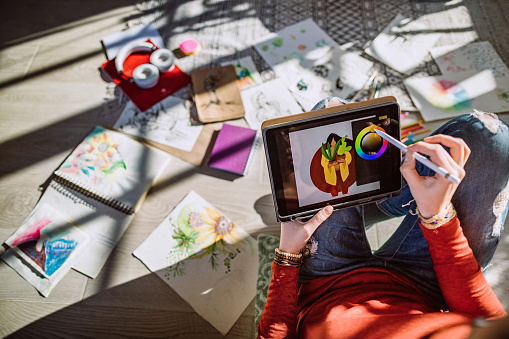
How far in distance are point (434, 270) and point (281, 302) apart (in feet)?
1.10

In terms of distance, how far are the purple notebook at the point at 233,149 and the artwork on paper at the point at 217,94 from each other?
0.20 ft

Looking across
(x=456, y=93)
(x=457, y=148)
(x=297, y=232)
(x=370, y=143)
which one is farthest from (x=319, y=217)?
(x=456, y=93)

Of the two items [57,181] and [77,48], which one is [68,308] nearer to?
[57,181]

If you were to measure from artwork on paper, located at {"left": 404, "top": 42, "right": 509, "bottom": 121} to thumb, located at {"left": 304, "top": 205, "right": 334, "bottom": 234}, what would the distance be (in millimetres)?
664

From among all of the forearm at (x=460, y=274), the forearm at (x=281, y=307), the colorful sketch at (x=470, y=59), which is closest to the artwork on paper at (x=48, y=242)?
the forearm at (x=281, y=307)

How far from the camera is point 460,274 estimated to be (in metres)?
0.66

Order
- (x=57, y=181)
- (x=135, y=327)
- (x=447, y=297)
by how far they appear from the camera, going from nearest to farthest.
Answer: (x=447, y=297) → (x=135, y=327) → (x=57, y=181)

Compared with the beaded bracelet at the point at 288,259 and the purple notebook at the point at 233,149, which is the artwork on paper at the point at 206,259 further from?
the beaded bracelet at the point at 288,259

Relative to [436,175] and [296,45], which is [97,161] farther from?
[436,175]

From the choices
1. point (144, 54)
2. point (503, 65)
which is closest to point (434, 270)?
point (503, 65)

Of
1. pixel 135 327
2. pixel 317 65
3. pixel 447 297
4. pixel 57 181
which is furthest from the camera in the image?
pixel 317 65

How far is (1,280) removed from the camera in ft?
3.27

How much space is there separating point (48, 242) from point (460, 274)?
111cm

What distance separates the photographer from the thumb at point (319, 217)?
0.69m
